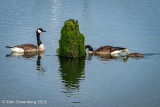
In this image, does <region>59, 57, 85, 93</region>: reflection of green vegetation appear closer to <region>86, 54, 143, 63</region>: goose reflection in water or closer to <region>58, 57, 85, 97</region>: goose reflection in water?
<region>58, 57, 85, 97</region>: goose reflection in water

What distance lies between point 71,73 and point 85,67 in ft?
5.58

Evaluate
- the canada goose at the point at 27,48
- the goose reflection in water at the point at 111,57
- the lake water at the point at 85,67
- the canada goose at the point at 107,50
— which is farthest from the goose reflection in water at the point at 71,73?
the canada goose at the point at 27,48

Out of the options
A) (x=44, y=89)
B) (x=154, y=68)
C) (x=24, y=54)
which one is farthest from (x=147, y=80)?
(x=24, y=54)

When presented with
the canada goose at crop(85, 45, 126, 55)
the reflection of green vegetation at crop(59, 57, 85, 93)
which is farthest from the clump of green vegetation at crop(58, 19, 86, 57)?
the canada goose at crop(85, 45, 126, 55)

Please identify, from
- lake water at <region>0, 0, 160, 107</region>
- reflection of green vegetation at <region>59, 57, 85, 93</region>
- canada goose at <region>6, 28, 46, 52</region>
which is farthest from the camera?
canada goose at <region>6, 28, 46, 52</region>

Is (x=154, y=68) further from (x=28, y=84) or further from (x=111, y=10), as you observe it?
(x=111, y=10)

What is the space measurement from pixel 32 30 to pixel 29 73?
49.7 ft

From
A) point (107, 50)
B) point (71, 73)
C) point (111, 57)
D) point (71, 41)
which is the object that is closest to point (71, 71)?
point (71, 73)

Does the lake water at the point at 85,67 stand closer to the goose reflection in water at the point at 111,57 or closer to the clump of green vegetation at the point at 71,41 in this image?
the goose reflection in water at the point at 111,57

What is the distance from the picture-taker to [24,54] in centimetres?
3066

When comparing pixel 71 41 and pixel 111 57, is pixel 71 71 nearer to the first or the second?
pixel 71 41

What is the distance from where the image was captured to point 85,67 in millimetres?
26297

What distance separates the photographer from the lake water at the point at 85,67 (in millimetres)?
19750

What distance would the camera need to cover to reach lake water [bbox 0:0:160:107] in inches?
778
